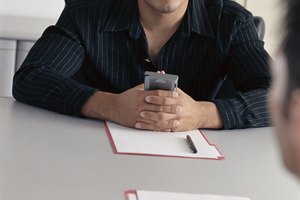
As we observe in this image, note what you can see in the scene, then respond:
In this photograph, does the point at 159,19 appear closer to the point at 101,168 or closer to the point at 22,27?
the point at 101,168

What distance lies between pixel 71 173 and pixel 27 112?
1.54 ft

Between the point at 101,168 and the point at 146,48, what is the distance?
2.33ft

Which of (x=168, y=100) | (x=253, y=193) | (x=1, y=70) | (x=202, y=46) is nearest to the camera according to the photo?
(x=253, y=193)

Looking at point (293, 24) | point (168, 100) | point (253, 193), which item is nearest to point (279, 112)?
point (293, 24)

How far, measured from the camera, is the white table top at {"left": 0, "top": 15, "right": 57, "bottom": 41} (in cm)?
275

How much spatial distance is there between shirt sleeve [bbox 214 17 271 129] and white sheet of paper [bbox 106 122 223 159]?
0.47 ft

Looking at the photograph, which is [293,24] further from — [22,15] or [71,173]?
[22,15]

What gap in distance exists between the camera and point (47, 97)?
1607 millimetres

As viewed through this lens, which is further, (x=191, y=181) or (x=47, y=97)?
(x=47, y=97)

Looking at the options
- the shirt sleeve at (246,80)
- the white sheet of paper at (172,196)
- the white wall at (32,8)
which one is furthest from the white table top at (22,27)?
the white sheet of paper at (172,196)

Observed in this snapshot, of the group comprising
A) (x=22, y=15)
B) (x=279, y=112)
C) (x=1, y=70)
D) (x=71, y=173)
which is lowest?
(x=1, y=70)

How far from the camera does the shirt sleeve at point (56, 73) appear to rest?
159 cm

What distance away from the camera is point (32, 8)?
2.95 meters

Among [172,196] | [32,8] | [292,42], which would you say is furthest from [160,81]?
[32,8]
